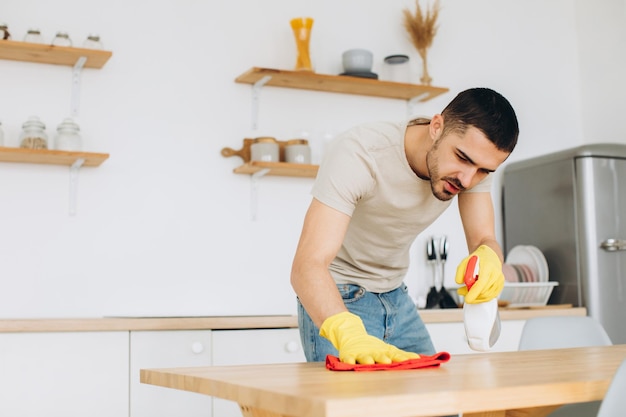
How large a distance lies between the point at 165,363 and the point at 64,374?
31 cm

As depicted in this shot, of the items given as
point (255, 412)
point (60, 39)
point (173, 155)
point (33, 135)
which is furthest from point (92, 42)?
point (255, 412)

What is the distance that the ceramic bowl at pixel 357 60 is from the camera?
3445 millimetres

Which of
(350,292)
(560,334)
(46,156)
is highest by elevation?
(46,156)

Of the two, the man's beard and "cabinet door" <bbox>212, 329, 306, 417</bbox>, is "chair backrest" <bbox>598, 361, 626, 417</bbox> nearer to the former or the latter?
the man's beard

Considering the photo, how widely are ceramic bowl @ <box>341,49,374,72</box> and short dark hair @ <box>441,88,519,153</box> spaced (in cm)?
171

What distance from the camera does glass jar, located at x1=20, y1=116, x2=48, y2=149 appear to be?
2.84 m

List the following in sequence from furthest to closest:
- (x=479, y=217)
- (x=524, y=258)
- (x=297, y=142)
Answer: (x=524, y=258) < (x=297, y=142) < (x=479, y=217)

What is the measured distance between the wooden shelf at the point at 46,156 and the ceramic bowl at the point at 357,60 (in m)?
1.14

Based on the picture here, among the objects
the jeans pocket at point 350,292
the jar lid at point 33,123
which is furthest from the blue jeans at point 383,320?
the jar lid at point 33,123

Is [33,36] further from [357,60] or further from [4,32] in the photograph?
[357,60]

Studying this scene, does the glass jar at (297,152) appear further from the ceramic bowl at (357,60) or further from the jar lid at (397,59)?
the jar lid at (397,59)

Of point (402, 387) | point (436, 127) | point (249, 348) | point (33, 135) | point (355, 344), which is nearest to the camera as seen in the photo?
point (402, 387)

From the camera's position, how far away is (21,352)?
96.4 inches

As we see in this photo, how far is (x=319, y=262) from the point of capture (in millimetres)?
1657
